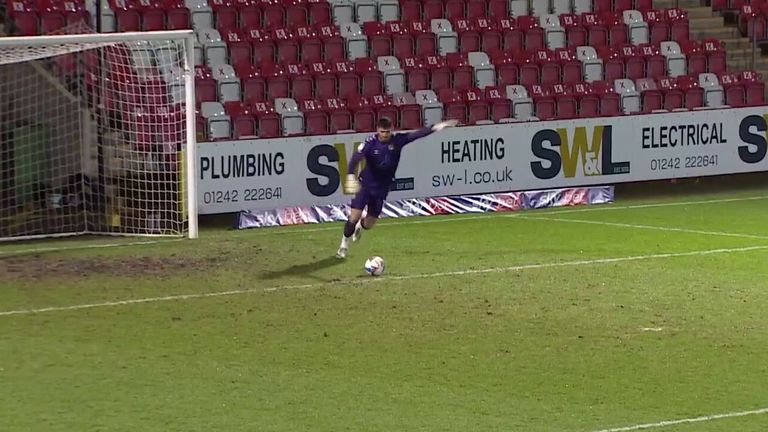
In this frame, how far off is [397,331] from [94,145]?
7991mm

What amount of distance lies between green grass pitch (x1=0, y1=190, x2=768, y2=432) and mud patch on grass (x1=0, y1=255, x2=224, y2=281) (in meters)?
0.05

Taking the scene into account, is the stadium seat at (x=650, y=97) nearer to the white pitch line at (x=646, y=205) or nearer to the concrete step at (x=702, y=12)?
the white pitch line at (x=646, y=205)

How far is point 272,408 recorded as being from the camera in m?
9.95

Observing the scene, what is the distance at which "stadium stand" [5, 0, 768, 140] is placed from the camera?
22359 mm

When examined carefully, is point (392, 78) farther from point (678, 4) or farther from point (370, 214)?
point (678, 4)

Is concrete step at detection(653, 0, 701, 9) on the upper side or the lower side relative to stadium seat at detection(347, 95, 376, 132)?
upper

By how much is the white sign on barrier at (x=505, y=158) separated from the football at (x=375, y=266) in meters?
4.54

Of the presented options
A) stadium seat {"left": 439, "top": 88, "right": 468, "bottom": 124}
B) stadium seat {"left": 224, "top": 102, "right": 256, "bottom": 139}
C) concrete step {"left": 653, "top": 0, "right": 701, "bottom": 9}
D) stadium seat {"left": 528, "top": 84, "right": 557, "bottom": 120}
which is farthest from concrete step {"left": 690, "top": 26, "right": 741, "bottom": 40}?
stadium seat {"left": 224, "top": 102, "right": 256, "bottom": 139}

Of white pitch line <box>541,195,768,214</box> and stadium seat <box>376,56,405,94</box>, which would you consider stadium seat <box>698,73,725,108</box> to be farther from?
stadium seat <box>376,56,405,94</box>

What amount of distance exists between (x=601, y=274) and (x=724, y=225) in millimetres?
4563

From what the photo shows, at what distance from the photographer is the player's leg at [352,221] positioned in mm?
17156

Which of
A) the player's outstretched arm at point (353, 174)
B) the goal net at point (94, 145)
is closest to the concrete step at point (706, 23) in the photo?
the goal net at point (94, 145)

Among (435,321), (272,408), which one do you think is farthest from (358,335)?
(272,408)

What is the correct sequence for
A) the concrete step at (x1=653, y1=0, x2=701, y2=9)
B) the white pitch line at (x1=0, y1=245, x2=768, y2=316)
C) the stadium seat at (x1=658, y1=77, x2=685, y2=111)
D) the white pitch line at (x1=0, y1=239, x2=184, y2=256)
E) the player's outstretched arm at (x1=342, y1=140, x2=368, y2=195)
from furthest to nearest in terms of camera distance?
the concrete step at (x1=653, y1=0, x2=701, y2=9), the stadium seat at (x1=658, y1=77, x2=685, y2=111), the white pitch line at (x1=0, y1=239, x2=184, y2=256), the player's outstretched arm at (x1=342, y1=140, x2=368, y2=195), the white pitch line at (x1=0, y1=245, x2=768, y2=316)
